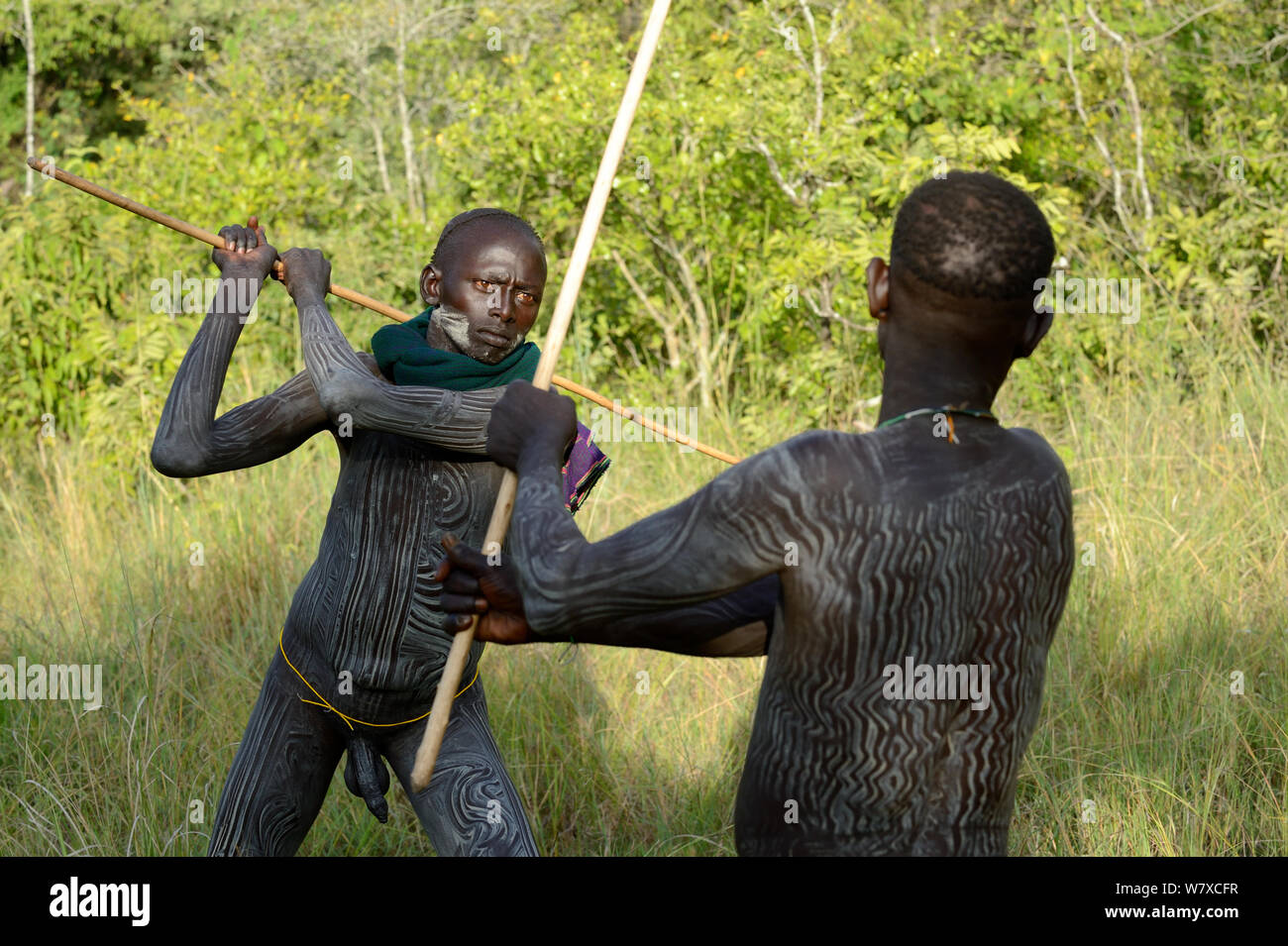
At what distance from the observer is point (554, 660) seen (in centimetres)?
479

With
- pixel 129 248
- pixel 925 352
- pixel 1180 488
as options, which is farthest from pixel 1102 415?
pixel 129 248

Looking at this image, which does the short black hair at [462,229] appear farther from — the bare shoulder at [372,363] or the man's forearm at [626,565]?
the man's forearm at [626,565]

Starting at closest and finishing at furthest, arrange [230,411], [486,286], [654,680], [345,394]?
[345,394] < [230,411] < [486,286] < [654,680]

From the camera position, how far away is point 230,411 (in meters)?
2.71

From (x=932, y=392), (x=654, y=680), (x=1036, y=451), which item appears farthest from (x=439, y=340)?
(x=654, y=680)

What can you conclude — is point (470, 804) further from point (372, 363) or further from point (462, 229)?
point (462, 229)

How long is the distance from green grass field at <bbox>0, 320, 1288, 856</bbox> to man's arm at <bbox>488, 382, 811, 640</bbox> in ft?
7.60

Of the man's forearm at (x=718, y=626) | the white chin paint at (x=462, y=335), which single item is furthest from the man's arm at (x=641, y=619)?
the white chin paint at (x=462, y=335)

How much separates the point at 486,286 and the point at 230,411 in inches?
21.8

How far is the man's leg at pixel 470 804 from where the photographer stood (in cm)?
273

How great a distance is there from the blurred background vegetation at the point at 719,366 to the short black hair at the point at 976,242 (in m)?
2.43

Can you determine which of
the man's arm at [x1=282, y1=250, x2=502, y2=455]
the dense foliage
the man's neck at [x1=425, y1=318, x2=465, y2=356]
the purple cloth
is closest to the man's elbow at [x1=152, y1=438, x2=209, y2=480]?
the man's arm at [x1=282, y1=250, x2=502, y2=455]

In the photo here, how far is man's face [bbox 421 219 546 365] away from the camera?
2.82m

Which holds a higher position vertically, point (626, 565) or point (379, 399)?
point (379, 399)
